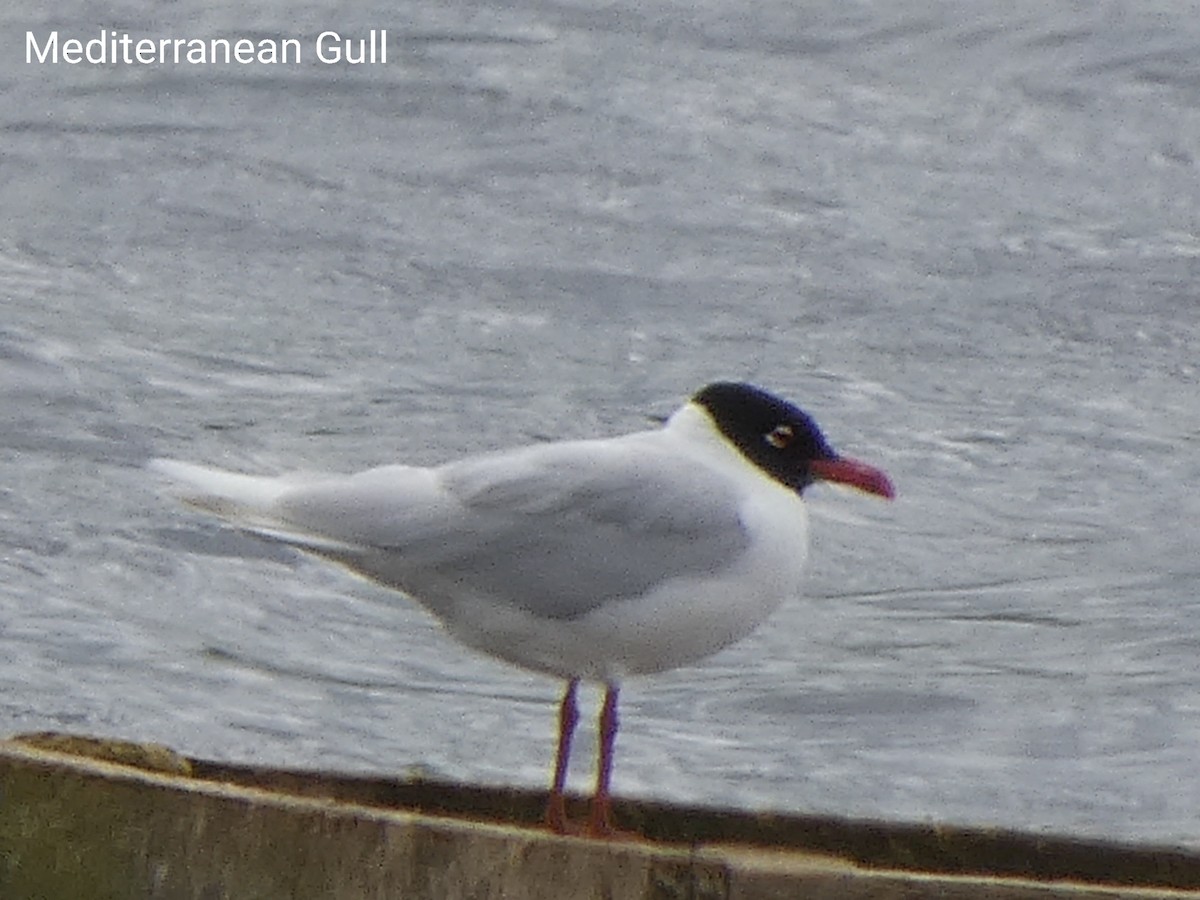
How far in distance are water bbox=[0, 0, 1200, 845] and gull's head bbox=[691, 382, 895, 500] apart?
299cm

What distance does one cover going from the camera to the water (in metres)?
9.42

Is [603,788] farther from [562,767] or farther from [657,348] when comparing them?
[657,348]

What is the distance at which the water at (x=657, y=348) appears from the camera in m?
9.42

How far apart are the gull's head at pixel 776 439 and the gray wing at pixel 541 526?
0.18 metres

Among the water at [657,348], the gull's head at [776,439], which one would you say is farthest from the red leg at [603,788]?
the water at [657,348]

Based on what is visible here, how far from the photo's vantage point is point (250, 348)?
12.9m

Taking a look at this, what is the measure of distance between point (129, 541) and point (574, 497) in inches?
236

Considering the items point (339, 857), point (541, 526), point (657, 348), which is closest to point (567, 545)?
point (541, 526)

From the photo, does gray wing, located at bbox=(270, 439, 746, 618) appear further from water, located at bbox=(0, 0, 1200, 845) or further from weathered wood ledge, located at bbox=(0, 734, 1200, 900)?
water, located at bbox=(0, 0, 1200, 845)

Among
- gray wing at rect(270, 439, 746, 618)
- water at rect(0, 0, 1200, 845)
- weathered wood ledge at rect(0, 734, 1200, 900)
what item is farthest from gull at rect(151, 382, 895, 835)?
water at rect(0, 0, 1200, 845)

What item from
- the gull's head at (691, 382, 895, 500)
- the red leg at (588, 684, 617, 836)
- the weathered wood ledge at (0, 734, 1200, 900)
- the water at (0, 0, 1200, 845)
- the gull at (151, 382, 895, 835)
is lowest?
the water at (0, 0, 1200, 845)

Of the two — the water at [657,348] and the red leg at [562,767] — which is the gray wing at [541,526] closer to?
the red leg at [562,767]

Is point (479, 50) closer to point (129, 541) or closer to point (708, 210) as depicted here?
point (708, 210)

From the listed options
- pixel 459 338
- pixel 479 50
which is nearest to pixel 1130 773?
pixel 459 338
